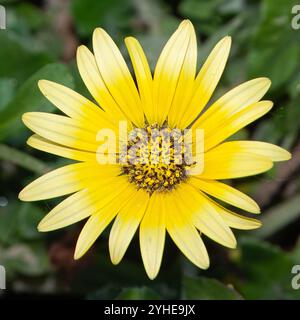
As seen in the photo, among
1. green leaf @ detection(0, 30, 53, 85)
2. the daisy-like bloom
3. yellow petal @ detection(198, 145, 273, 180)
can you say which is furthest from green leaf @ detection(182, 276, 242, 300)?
green leaf @ detection(0, 30, 53, 85)

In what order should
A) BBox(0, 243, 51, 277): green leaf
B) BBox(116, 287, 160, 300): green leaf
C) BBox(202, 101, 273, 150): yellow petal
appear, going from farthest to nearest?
1. BBox(0, 243, 51, 277): green leaf
2. BBox(116, 287, 160, 300): green leaf
3. BBox(202, 101, 273, 150): yellow petal

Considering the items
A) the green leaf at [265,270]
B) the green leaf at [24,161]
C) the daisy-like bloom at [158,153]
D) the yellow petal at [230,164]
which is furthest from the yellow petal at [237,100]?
the green leaf at [24,161]

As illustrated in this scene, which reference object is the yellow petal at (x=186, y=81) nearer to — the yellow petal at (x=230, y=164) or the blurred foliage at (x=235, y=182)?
the yellow petal at (x=230, y=164)

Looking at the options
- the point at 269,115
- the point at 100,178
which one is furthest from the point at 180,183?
the point at 269,115

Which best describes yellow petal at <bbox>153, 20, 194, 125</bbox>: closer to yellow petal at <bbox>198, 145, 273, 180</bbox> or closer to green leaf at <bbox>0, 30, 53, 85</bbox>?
yellow petal at <bbox>198, 145, 273, 180</bbox>

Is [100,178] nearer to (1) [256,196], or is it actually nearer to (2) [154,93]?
(2) [154,93]
